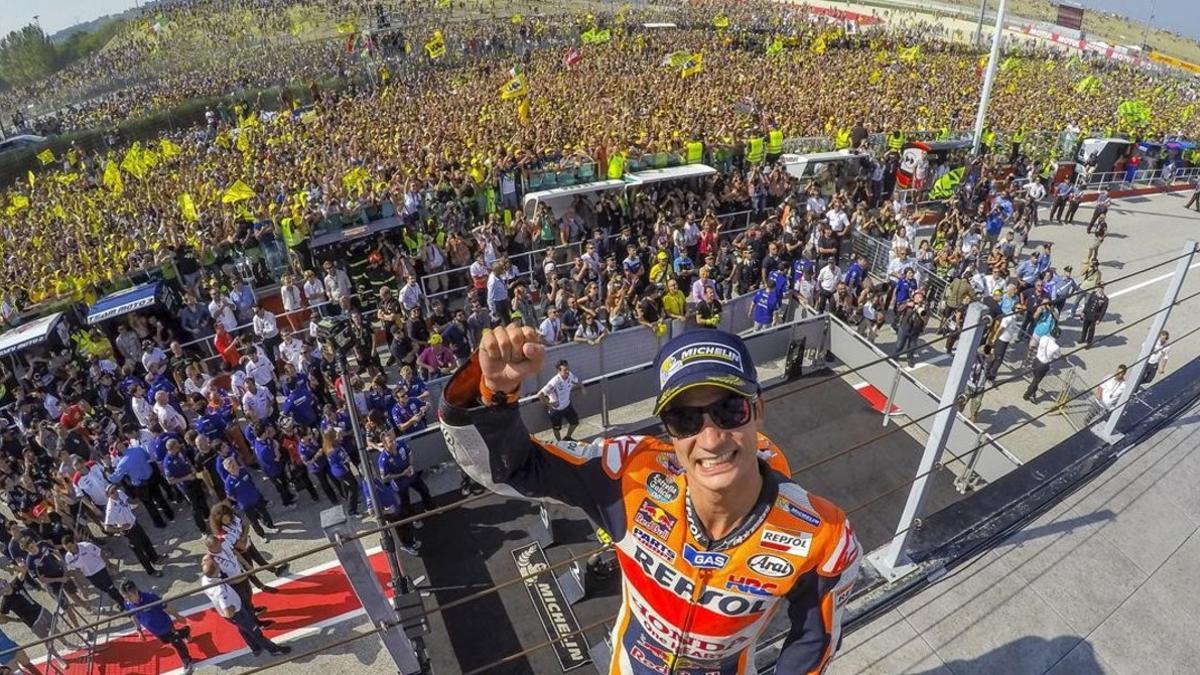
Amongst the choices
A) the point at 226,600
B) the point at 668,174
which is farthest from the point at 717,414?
the point at 668,174

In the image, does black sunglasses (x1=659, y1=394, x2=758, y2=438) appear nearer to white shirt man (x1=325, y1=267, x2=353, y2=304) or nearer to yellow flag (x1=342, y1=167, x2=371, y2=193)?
white shirt man (x1=325, y1=267, x2=353, y2=304)

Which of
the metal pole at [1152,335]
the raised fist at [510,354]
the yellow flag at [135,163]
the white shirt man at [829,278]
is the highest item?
the raised fist at [510,354]

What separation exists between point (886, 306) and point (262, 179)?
16.9 metres

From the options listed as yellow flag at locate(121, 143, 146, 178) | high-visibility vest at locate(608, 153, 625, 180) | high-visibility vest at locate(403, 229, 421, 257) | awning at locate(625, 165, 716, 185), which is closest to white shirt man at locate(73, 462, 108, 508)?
high-visibility vest at locate(403, 229, 421, 257)

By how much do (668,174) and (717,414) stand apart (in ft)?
51.4

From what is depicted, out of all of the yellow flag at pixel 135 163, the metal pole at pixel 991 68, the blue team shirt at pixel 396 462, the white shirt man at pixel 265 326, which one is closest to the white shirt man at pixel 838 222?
the metal pole at pixel 991 68

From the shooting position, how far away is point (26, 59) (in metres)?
80.9

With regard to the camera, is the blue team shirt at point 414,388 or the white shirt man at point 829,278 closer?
the blue team shirt at point 414,388

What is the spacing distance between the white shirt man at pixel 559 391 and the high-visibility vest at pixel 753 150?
1167cm

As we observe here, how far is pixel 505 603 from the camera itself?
8.30 metres

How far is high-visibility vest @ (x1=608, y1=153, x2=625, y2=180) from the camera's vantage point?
16922 mm

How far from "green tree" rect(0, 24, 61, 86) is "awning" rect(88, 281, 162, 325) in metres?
92.9

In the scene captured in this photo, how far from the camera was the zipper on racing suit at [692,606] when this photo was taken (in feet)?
9.69

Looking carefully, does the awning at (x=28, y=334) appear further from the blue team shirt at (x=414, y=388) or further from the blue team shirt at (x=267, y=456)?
the blue team shirt at (x=414, y=388)
